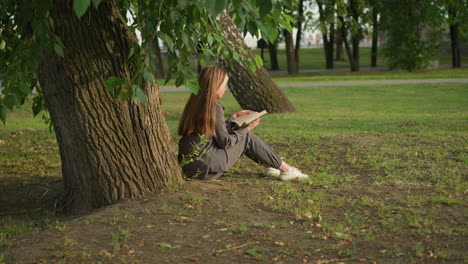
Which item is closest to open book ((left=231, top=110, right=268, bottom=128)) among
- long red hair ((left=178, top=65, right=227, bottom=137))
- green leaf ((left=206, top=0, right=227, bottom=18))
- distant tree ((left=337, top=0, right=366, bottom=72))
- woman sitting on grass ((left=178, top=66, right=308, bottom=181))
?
woman sitting on grass ((left=178, top=66, right=308, bottom=181))

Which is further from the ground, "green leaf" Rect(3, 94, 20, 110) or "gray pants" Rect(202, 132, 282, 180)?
Result: "green leaf" Rect(3, 94, 20, 110)

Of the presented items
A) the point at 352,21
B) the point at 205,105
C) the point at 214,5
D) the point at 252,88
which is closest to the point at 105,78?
the point at 205,105

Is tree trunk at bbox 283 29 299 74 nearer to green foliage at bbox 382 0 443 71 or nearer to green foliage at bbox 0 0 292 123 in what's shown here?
green foliage at bbox 382 0 443 71

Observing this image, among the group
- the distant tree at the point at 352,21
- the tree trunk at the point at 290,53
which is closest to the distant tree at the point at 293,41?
the tree trunk at the point at 290,53

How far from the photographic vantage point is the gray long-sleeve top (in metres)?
5.77

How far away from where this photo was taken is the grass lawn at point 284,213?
3.92 meters

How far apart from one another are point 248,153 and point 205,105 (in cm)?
85

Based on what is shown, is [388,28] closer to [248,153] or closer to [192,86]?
[248,153]

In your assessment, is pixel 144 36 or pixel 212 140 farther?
pixel 212 140

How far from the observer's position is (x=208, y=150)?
5.85 m

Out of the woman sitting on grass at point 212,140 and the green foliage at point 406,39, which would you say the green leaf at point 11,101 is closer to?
the woman sitting on grass at point 212,140

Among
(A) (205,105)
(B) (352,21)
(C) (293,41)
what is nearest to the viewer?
(A) (205,105)

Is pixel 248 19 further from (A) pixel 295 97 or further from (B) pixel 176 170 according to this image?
(A) pixel 295 97

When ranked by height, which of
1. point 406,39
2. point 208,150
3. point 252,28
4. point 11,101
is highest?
point 406,39
